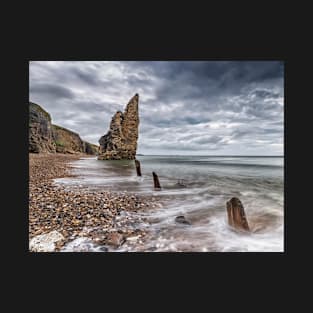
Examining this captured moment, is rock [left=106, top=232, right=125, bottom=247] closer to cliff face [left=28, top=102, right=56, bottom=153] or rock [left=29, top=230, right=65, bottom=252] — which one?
rock [left=29, top=230, right=65, bottom=252]

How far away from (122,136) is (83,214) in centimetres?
651

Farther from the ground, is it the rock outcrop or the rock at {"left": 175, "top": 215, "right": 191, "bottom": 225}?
the rock outcrop

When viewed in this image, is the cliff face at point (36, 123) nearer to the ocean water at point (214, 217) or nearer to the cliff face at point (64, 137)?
the cliff face at point (64, 137)

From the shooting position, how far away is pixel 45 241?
3.17 meters

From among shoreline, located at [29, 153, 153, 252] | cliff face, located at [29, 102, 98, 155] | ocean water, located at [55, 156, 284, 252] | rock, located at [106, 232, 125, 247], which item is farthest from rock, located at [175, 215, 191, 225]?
cliff face, located at [29, 102, 98, 155]

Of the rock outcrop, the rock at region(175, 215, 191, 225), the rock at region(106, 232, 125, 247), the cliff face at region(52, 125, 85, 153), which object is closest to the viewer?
the rock at region(106, 232, 125, 247)

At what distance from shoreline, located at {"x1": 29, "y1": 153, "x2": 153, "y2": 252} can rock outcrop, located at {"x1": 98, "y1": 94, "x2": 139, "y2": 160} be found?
2.41 meters

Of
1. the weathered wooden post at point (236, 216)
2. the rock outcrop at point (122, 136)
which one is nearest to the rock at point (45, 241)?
the rock outcrop at point (122, 136)

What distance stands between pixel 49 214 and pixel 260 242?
4.23 metres

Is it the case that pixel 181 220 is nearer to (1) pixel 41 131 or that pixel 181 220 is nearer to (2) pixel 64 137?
(1) pixel 41 131

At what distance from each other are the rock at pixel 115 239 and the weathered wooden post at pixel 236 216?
227cm

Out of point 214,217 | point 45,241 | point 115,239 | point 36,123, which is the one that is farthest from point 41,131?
point 214,217

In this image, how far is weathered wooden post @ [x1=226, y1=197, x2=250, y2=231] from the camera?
11.5 feet

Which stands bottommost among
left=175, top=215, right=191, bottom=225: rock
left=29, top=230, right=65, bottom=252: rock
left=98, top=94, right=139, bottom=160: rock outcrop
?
left=29, top=230, right=65, bottom=252: rock
